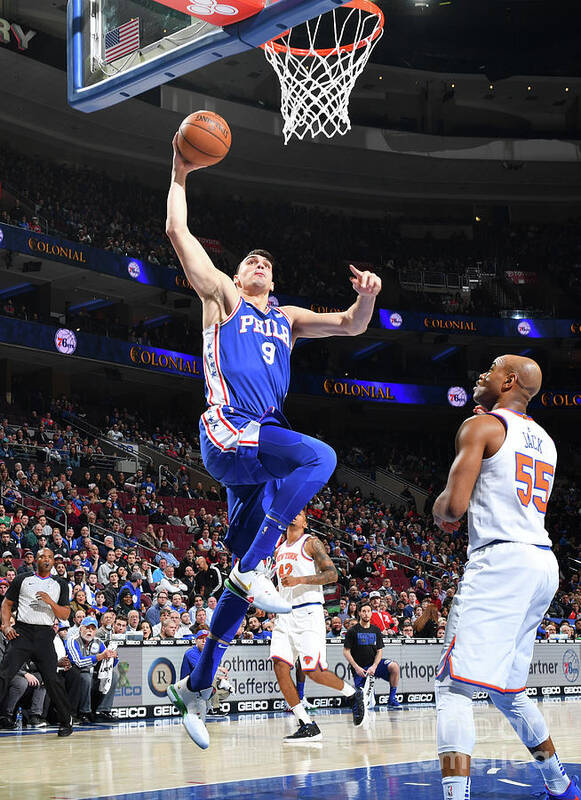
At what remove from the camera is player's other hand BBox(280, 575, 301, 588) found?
10516 millimetres

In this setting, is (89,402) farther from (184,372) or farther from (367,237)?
(367,237)

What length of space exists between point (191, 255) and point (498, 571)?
2676 mm

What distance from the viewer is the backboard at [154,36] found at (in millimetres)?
6102

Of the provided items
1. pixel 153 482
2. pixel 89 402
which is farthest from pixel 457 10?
pixel 153 482

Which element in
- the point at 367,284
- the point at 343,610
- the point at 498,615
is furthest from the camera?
the point at 343,610

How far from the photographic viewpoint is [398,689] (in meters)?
15.9

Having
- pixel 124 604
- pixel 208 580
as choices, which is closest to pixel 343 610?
pixel 208 580

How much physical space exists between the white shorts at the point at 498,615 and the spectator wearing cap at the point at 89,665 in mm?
8049

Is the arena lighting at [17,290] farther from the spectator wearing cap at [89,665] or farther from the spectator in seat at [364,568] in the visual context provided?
the spectator wearing cap at [89,665]

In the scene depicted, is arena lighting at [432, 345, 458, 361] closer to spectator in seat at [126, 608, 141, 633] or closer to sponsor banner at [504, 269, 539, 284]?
sponsor banner at [504, 269, 539, 284]

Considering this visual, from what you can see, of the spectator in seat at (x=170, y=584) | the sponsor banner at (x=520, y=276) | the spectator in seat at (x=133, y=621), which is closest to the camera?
the spectator in seat at (x=133, y=621)

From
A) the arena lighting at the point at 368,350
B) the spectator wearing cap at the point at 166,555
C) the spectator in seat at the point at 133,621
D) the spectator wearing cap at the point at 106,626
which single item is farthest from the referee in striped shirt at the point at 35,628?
the arena lighting at the point at 368,350

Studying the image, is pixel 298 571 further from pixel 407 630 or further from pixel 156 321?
pixel 156 321

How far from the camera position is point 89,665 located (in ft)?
38.8
